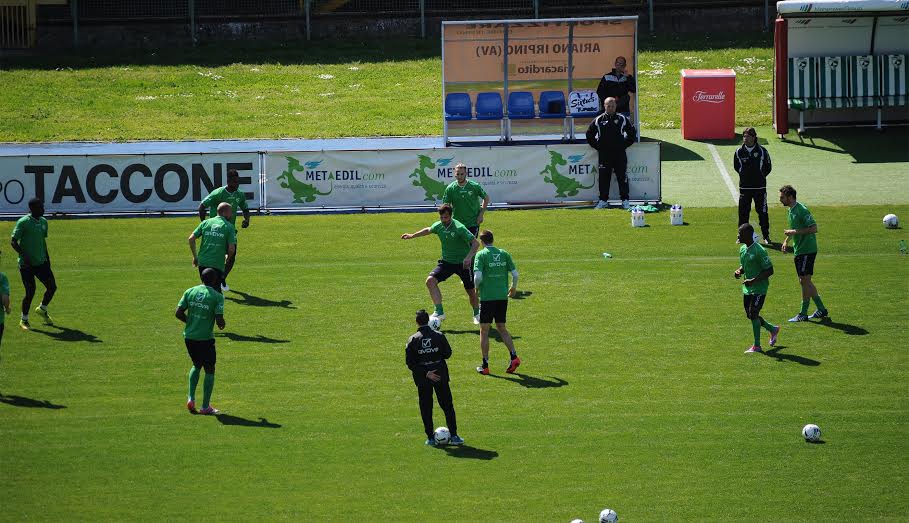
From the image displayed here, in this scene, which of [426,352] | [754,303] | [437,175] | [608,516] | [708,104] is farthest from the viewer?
[708,104]

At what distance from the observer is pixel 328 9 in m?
45.9

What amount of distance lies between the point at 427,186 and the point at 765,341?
11.7 meters

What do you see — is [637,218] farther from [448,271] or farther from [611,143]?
[448,271]

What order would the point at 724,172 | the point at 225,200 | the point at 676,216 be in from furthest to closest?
1. the point at 724,172
2. the point at 676,216
3. the point at 225,200

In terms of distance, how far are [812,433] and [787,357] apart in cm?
333

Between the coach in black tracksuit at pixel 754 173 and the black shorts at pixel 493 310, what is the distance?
9.22 meters

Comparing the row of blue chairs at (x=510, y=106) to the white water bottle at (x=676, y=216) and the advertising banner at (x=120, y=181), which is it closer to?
the advertising banner at (x=120, y=181)

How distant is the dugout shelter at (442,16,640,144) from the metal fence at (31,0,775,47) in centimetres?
1070

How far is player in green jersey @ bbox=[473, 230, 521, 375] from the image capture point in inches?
680

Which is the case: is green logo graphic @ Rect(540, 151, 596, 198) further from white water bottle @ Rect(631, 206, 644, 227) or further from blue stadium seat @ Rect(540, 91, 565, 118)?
blue stadium seat @ Rect(540, 91, 565, 118)

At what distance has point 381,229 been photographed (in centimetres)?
2698

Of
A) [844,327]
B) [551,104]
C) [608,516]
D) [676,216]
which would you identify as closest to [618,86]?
[551,104]

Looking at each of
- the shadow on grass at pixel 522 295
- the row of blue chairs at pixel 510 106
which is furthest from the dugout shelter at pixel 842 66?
the shadow on grass at pixel 522 295

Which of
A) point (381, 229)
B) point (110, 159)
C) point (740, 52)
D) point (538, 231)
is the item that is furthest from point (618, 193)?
point (740, 52)
